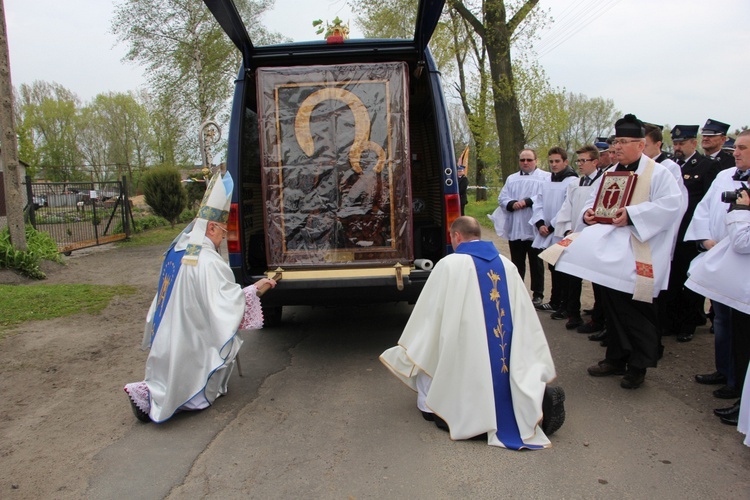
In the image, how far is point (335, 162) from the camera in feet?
17.5

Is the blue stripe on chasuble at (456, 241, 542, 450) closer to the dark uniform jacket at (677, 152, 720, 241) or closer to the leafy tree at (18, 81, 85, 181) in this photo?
the dark uniform jacket at (677, 152, 720, 241)

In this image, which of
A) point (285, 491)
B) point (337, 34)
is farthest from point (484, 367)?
point (337, 34)

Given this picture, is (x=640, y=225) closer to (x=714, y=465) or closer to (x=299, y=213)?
(x=714, y=465)

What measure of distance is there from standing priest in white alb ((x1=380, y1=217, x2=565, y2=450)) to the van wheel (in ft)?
9.87

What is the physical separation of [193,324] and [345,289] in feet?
4.43

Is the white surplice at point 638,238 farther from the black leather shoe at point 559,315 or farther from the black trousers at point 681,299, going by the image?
the black leather shoe at point 559,315

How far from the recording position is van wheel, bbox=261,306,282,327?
643cm

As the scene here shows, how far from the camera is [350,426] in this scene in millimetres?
3918

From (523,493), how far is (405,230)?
2.82m

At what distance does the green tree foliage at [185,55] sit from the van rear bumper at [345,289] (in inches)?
911

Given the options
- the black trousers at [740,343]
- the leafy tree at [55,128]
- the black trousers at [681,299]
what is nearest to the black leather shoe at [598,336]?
the black trousers at [681,299]

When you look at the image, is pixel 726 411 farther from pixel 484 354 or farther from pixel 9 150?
pixel 9 150

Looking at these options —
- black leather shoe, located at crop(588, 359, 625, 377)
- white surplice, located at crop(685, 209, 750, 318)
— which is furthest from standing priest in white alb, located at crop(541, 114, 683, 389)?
white surplice, located at crop(685, 209, 750, 318)

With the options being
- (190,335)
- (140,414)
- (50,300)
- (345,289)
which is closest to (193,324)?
(190,335)
